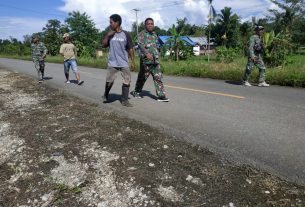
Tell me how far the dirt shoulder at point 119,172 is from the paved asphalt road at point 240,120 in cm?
37

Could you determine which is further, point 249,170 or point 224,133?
point 224,133

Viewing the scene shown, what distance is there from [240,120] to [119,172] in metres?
3.06

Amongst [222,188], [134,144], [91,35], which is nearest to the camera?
[222,188]

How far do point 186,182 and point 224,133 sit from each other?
6.47ft

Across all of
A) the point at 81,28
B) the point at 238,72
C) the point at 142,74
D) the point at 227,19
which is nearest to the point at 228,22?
the point at 227,19

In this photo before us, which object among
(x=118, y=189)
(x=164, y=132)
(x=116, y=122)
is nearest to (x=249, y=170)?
(x=118, y=189)

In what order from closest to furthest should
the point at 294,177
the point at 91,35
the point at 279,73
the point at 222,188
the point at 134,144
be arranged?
1. the point at 222,188
2. the point at 294,177
3. the point at 134,144
4. the point at 279,73
5. the point at 91,35

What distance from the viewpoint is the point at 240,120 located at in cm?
579

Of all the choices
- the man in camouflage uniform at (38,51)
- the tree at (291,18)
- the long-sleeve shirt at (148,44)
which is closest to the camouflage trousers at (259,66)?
the long-sleeve shirt at (148,44)

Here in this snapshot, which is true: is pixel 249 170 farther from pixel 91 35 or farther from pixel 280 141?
pixel 91 35

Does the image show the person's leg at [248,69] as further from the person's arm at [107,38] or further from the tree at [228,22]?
the tree at [228,22]

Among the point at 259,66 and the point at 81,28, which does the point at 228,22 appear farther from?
the point at 259,66

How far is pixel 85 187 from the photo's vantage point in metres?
3.26

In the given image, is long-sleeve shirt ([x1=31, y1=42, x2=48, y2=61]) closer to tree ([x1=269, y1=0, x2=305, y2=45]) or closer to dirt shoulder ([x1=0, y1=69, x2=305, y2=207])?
dirt shoulder ([x1=0, y1=69, x2=305, y2=207])
